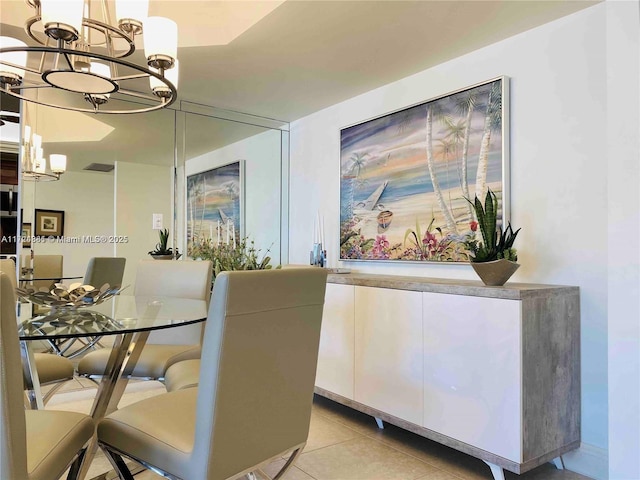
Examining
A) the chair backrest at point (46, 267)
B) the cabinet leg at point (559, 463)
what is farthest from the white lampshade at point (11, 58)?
the cabinet leg at point (559, 463)

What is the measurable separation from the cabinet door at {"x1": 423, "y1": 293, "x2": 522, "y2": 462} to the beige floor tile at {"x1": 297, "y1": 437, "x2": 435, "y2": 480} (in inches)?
9.1

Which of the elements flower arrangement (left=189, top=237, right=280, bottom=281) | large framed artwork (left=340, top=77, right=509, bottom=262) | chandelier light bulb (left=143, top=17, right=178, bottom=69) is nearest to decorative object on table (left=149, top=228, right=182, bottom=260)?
flower arrangement (left=189, top=237, right=280, bottom=281)

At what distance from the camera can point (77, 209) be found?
3.20 m

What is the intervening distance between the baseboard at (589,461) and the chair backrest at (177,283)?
2084 millimetres

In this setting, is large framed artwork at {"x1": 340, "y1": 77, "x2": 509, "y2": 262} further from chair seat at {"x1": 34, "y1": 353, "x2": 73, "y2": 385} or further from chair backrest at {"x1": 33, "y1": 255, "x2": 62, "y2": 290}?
chair backrest at {"x1": 33, "y1": 255, "x2": 62, "y2": 290}

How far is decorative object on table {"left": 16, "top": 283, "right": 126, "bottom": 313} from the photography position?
70.2 inches

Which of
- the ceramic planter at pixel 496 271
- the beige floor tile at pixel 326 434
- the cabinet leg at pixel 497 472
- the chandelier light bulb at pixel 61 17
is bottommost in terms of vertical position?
the beige floor tile at pixel 326 434

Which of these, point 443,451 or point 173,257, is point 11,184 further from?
point 443,451

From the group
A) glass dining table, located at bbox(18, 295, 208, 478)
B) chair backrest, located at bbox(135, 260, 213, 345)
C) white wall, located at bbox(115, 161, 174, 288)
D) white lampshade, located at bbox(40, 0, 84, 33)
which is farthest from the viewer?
white wall, located at bbox(115, 161, 174, 288)

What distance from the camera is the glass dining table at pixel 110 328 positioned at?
1492mm

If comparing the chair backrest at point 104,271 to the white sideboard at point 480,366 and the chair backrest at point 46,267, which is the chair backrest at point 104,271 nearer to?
the chair backrest at point 46,267

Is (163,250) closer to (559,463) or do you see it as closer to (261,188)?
(261,188)

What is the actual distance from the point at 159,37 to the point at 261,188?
2.50m

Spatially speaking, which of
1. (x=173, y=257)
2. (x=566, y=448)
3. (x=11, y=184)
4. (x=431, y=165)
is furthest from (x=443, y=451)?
(x=11, y=184)
